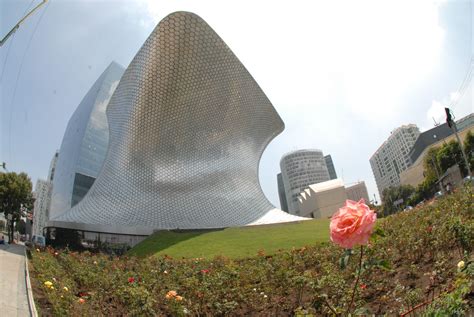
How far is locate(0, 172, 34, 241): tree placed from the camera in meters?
33.4

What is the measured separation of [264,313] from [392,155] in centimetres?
12188

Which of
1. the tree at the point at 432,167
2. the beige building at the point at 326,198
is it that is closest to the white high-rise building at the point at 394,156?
the tree at the point at 432,167

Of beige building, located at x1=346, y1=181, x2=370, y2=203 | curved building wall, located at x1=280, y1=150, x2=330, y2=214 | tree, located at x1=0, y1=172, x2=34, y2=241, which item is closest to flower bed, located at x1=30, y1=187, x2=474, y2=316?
tree, located at x1=0, y1=172, x2=34, y2=241

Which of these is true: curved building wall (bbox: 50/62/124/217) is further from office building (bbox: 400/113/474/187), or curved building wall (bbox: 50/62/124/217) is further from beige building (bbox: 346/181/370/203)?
beige building (bbox: 346/181/370/203)

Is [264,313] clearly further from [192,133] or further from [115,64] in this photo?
[115,64]

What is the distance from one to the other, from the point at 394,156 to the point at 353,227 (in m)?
123

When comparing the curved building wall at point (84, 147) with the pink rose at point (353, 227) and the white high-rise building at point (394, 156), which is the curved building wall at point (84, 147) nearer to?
the pink rose at point (353, 227)

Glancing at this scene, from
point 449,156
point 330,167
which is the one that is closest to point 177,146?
point 449,156

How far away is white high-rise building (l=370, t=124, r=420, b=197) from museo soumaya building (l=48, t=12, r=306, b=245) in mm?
88005

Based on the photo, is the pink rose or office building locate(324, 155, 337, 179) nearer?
the pink rose

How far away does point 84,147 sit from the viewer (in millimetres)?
53656

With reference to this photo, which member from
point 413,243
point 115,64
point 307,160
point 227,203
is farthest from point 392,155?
point 413,243

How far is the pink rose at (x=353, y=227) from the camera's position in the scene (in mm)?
1797

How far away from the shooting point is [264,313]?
15.9 ft
